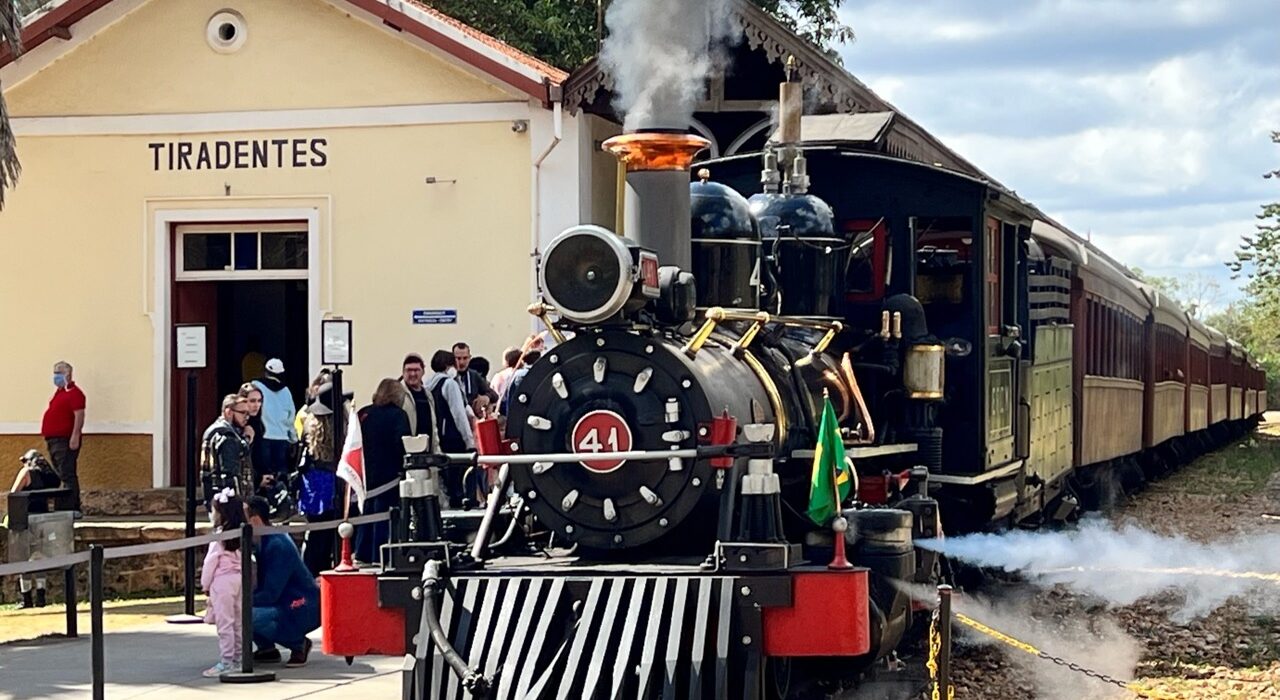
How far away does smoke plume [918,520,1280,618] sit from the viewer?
11062 millimetres

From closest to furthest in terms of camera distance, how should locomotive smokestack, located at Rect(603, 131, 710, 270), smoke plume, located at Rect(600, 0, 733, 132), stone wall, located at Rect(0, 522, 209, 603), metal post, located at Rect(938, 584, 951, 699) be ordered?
metal post, located at Rect(938, 584, 951, 699) < locomotive smokestack, located at Rect(603, 131, 710, 270) < smoke plume, located at Rect(600, 0, 733, 132) < stone wall, located at Rect(0, 522, 209, 603)

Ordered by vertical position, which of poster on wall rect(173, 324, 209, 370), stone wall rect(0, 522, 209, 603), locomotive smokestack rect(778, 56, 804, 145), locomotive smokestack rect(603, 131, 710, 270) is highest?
locomotive smokestack rect(778, 56, 804, 145)

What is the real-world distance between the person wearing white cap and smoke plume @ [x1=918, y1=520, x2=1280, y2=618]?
5.75m

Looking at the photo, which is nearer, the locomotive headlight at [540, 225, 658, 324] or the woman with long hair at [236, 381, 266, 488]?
the locomotive headlight at [540, 225, 658, 324]

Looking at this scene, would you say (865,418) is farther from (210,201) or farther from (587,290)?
(210,201)

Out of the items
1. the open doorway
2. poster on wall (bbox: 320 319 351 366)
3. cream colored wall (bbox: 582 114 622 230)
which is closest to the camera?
poster on wall (bbox: 320 319 351 366)

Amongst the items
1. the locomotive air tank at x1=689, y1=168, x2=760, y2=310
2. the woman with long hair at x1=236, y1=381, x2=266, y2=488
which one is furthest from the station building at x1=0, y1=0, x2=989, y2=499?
the locomotive air tank at x1=689, y1=168, x2=760, y2=310

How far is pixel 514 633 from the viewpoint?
6.80m

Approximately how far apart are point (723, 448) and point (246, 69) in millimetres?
11632

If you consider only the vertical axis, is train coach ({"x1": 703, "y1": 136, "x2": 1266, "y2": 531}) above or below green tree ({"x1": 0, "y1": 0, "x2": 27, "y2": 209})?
below

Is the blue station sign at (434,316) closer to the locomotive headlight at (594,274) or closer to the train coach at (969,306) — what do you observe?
the train coach at (969,306)

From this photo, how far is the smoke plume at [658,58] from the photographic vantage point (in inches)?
321

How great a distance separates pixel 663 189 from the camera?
7703mm

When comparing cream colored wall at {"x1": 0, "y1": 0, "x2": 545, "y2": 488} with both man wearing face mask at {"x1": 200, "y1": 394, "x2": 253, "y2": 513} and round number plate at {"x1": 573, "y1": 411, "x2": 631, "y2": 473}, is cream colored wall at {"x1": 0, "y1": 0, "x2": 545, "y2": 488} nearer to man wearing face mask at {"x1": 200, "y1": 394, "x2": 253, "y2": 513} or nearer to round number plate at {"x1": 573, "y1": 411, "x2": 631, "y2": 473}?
man wearing face mask at {"x1": 200, "y1": 394, "x2": 253, "y2": 513}
